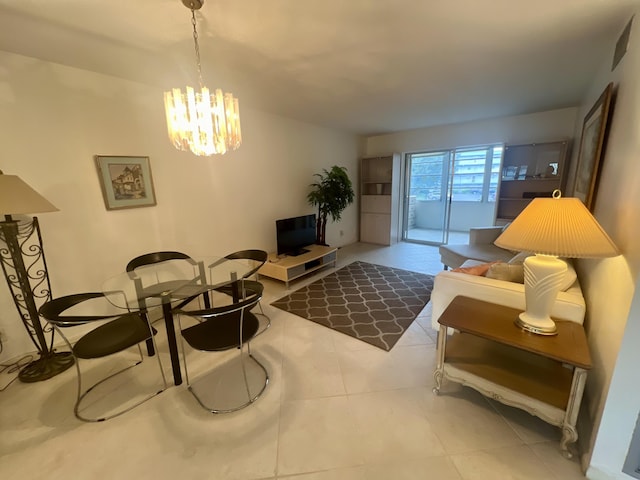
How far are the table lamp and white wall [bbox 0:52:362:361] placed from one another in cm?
304

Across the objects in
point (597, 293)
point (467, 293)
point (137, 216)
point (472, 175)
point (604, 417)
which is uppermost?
point (472, 175)

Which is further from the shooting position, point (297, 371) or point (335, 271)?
point (335, 271)

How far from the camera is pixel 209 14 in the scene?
4.97 feet

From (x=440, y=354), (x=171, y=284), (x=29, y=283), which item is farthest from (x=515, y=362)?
(x=29, y=283)

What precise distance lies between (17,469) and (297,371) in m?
1.56

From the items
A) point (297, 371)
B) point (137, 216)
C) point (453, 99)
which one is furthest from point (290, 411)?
point (453, 99)

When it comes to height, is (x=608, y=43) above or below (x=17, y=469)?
above

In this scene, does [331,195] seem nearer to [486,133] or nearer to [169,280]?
[169,280]

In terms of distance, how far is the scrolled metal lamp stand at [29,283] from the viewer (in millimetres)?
1827

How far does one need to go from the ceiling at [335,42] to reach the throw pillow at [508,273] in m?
1.64

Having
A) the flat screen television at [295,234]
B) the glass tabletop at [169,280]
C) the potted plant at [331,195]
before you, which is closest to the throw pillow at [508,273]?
the glass tabletop at [169,280]

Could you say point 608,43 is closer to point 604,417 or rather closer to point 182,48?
point 604,417

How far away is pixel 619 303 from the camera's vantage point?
1.22 m

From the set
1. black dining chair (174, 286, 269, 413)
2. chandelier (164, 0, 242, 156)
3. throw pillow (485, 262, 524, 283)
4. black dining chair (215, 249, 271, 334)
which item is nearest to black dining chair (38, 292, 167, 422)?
black dining chair (174, 286, 269, 413)
